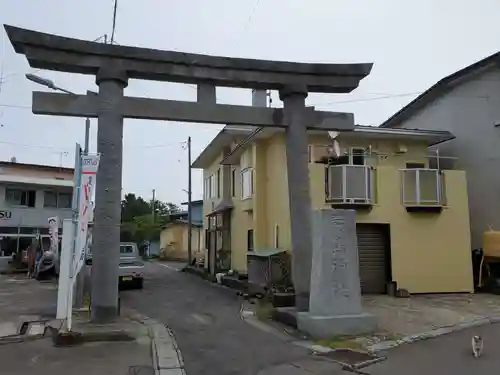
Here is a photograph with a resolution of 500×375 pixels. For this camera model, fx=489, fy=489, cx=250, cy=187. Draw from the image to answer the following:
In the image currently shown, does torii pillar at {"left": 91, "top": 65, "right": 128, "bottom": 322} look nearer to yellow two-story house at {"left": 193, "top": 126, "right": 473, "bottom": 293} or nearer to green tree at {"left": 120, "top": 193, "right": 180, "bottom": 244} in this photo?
yellow two-story house at {"left": 193, "top": 126, "right": 473, "bottom": 293}

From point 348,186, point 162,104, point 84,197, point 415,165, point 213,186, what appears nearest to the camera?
point 84,197

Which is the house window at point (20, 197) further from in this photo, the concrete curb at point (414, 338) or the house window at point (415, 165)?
the concrete curb at point (414, 338)

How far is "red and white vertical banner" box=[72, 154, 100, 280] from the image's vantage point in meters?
9.52

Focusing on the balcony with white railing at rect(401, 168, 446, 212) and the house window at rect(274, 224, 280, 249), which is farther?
the house window at rect(274, 224, 280, 249)

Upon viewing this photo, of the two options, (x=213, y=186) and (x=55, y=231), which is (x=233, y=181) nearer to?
(x=213, y=186)

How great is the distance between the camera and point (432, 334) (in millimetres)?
9984

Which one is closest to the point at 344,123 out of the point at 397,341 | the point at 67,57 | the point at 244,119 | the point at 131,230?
the point at 244,119

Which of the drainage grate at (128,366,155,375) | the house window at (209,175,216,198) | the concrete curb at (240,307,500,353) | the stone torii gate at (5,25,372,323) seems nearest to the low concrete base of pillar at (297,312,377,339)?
the concrete curb at (240,307,500,353)

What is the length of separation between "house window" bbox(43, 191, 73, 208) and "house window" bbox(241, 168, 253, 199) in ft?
57.5

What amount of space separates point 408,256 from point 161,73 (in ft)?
35.3

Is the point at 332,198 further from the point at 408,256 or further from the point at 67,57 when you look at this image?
the point at 67,57

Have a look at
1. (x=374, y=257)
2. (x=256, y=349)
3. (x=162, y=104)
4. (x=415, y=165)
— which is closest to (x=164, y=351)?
(x=256, y=349)

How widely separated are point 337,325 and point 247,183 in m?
11.2

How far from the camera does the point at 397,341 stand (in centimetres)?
930
